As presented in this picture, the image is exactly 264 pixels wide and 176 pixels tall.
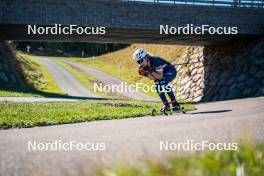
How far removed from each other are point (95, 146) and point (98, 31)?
21111 millimetres

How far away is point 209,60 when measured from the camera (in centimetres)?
3228

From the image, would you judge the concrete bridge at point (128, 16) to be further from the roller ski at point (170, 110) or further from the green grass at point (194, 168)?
the green grass at point (194, 168)

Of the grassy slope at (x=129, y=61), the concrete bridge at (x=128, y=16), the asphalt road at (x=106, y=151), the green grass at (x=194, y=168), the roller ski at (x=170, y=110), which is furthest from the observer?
the grassy slope at (x=129, y=61)

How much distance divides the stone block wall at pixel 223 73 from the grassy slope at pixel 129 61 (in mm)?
8240

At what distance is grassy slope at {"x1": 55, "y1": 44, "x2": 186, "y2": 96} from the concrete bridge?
56.4 feet

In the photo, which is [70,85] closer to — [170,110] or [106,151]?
[170,110]

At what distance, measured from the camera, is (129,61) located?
2388 inches

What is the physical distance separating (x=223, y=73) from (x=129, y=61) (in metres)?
32.4

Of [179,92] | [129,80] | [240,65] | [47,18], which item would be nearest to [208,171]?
[47,18]

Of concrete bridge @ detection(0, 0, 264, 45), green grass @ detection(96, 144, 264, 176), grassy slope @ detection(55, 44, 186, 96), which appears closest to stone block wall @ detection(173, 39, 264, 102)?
concrete bridge @ detection(0, 0, 264, 45)

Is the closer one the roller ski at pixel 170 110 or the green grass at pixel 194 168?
the green grass at pixel 194 168

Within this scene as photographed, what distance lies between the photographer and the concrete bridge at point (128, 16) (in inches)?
910

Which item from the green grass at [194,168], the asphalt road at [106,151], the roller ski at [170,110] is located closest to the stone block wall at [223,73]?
the roller ski at [170,110]

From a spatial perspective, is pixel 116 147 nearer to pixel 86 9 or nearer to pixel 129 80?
pixel 86 9
